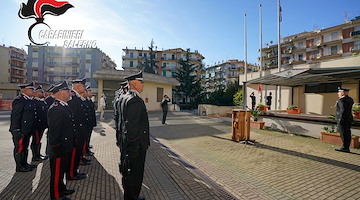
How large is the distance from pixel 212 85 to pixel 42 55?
66.4 metres

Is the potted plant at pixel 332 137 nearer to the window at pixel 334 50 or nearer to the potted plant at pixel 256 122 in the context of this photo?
the potted plant at pixel 256 122

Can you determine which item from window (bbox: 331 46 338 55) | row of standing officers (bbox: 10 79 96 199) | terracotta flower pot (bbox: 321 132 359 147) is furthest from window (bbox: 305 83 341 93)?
window (bbox: 331 46 338 55)

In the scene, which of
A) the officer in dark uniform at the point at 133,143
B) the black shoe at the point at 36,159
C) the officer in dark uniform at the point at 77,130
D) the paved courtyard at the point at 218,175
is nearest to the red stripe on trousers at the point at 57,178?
the paved courtyard at the point at 218,175

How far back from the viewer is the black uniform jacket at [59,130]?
10.3 feet

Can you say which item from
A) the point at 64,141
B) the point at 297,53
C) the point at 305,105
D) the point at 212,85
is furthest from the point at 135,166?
the point at 212,85

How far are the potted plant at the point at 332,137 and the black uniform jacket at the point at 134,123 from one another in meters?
7.85

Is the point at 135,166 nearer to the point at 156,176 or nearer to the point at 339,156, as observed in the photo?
the point at 156,176

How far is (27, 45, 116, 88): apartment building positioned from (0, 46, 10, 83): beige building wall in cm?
744

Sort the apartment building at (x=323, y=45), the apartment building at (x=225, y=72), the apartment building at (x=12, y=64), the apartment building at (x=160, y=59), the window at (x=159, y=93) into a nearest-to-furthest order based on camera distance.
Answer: the window at (x=159, y=93) → the apartment building at (x=323, y=45) → the apartment building at (x=12, y=64) → the apartment building at (x=160, y=59) → the apartment building at (x=225, y=72)

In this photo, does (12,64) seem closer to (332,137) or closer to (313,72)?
(313,72)

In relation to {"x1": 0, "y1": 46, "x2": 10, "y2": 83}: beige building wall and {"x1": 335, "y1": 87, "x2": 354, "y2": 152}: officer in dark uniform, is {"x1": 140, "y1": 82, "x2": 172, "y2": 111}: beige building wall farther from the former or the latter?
{"x1": 0, "y1": 46, "x2": 10, "y2": 83}: beige building wall

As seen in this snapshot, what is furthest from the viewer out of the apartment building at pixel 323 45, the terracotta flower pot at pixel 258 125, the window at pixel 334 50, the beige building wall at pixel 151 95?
the window at pixel 334 50

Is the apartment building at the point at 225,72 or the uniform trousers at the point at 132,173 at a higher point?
the apartment building at the point at 225,72

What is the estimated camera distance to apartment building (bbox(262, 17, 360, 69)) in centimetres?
3906
